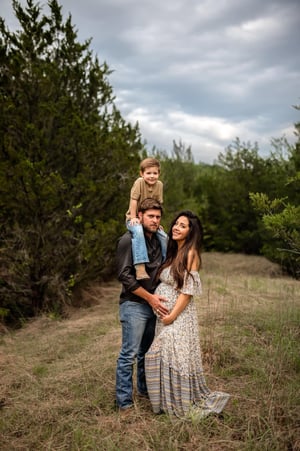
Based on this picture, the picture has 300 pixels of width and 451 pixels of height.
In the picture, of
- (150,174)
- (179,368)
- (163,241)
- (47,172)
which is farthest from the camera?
(47,172)

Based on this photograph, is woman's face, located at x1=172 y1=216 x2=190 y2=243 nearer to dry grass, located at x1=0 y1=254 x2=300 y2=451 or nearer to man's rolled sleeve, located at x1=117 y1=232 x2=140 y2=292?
man's rolled sleeve, located at x1=117 y1=232 x2=140 y2=292

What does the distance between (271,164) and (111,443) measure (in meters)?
10.5

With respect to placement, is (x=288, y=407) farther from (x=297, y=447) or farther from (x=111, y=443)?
(x=111, y=443)

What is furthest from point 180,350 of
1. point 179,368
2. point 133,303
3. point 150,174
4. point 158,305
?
point 150,174

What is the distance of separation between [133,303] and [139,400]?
2.96 ft

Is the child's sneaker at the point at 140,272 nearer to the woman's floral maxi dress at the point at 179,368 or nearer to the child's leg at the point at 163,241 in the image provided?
the woman's floral maxi dress at the point at 179,368

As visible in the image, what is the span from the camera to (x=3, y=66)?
21.5 ft

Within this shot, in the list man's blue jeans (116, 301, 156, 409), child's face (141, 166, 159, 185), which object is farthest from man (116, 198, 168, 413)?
child's face (141, 166, 159, 185)

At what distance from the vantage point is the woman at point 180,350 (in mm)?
3133

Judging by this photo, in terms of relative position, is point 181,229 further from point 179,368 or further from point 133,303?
point 179,368

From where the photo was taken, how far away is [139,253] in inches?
126

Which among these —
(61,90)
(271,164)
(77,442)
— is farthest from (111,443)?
(271,164)

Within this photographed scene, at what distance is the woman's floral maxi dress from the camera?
313 cm

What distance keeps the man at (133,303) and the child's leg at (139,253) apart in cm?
5
